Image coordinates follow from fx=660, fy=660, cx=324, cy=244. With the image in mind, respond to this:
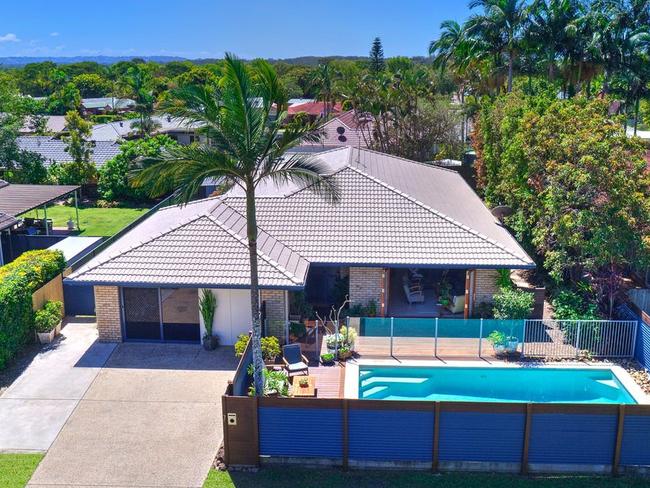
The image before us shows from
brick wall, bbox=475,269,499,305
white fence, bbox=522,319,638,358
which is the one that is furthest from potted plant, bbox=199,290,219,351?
white fence, bbox=522,319,638,358

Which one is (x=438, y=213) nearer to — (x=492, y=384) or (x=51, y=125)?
(x=492, y=384)

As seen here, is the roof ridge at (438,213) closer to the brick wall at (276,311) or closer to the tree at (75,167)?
the brick wall at (276,311)

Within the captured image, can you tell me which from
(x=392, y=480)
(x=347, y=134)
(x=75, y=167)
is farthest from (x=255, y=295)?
(x=347, y=134)

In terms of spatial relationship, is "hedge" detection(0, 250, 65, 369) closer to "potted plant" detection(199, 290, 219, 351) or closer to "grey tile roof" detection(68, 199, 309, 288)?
"grey tile roof" detection(68, 199, 309, 288)

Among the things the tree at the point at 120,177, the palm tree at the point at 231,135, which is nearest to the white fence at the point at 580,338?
the palm tree at the point at 231,135

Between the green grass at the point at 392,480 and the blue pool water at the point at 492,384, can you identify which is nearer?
the green grass at the point at 392,480

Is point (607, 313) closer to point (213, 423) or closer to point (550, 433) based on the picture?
point (550, 433)
